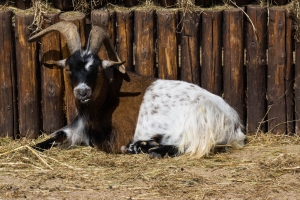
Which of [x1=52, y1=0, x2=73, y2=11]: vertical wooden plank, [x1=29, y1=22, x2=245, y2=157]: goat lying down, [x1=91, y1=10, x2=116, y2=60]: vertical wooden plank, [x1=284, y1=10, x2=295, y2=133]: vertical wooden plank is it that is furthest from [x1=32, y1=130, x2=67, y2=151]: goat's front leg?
[x1=284, y1=10, x2=295, y2=133]: vertical wooden plank

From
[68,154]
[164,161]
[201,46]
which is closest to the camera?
[164,161]

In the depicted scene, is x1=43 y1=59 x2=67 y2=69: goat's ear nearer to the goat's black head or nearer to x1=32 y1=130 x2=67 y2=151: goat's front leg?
the goat's black head

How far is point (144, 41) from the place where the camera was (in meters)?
9.79

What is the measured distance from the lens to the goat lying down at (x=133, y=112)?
29.5ft

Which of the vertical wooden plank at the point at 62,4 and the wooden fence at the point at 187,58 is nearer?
the wooden fence at the point at 187,58

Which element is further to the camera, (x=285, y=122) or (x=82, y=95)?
(x=285, y=122)

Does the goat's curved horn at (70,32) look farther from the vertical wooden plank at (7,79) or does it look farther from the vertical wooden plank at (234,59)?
the vertical wooden plank at (234,59)

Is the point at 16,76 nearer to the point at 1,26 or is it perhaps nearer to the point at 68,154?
the point at 1,26

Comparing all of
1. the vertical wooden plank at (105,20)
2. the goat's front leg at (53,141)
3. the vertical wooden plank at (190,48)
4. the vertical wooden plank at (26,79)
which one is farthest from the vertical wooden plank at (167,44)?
the vertical wooden plank at (26,79)

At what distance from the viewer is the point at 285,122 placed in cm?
993

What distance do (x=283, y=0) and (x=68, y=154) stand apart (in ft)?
11.3

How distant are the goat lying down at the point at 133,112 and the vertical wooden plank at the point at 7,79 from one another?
25.4 inches

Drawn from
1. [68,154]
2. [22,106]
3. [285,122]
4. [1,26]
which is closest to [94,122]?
[68,154]

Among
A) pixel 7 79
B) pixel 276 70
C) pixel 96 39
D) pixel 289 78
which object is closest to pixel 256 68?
pixel 276 70
